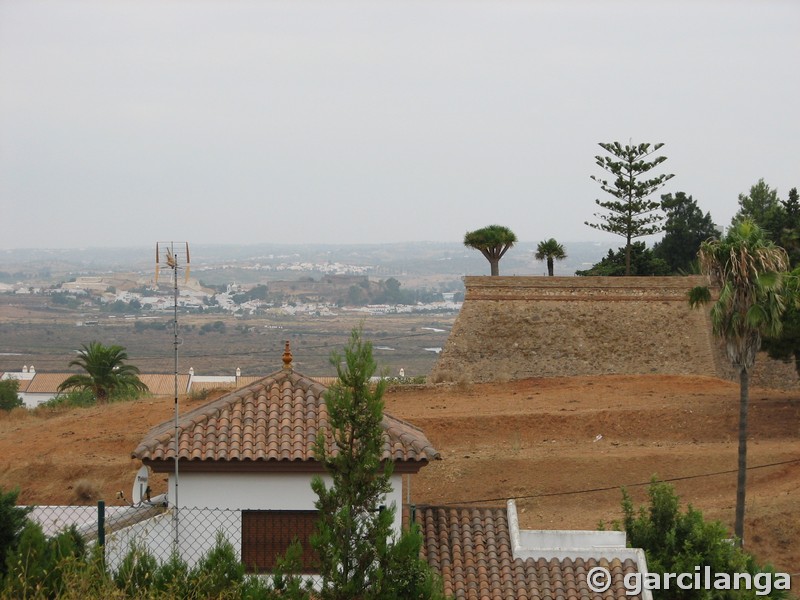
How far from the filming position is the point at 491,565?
9.70 meters

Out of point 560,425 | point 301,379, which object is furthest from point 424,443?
point 560,425

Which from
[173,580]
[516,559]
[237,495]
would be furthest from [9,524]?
[516,559]

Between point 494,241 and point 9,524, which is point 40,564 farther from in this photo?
point 494,241

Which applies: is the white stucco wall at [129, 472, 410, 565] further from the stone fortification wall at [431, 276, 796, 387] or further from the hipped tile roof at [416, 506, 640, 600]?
the stone fortification wall at [431, 276, 796, 387]

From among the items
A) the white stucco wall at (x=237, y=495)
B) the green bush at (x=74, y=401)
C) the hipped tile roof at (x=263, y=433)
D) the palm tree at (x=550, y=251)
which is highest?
the palm tree at (x=550, y=251)

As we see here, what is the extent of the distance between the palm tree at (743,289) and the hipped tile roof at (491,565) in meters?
8.12

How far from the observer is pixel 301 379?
440 inches

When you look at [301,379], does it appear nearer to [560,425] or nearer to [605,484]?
[605,484]

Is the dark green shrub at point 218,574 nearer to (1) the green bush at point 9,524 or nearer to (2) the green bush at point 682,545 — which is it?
(1) the green bush at point 9,524

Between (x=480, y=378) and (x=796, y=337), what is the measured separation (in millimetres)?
9442

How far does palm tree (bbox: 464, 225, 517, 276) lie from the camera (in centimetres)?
3197

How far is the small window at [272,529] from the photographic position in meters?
9.87

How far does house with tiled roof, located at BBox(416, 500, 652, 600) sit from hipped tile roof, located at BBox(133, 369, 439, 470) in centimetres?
81

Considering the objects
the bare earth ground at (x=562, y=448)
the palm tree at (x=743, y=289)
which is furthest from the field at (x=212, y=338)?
the palm tree at (x=743, y=289)
